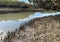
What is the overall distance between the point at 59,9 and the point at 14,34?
1089 inches

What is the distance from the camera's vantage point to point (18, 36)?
36.6 feet

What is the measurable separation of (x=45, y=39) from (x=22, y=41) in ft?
3.77

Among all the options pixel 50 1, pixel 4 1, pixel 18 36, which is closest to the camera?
pixel 18 36

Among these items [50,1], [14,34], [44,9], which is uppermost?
[14,34]

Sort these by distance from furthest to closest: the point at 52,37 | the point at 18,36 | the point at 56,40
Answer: the point at 18,36
the point at 52,37
the point at 56,40

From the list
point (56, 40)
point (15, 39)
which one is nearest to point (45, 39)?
point (56, 40)

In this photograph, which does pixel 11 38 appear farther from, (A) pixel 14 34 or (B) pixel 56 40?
(B) pixel 56 40

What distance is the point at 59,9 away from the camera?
3828cm

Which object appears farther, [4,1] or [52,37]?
[4,1]

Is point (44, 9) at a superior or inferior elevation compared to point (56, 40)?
inferior

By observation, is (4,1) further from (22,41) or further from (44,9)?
(22,41)

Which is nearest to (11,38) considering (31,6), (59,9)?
(59,9)

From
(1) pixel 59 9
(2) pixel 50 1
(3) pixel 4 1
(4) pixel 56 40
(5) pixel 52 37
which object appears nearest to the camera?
(4) pixel 56 40

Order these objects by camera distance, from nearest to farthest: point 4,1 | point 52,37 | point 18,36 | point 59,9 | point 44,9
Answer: point 52,37
point 18,36
point 59,9
point 44,9
point 4,1
